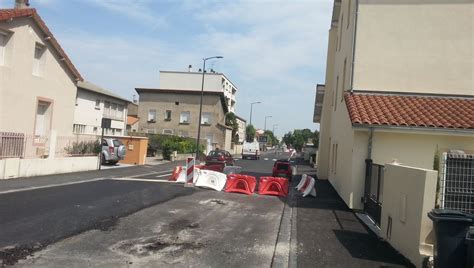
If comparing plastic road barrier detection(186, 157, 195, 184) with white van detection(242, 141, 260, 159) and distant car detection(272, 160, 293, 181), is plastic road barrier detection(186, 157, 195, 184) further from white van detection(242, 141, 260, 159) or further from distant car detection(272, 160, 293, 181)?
white van detection(242, 141, 260, 159)

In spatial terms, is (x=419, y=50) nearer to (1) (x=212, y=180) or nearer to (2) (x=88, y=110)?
(1) (x=212, y=180)

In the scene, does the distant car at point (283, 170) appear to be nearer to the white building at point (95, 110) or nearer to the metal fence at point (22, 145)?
the metal fence at point (22, 145)

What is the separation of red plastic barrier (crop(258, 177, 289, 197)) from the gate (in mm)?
5051

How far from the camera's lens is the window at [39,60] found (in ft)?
87.1

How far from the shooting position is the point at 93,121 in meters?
44.9

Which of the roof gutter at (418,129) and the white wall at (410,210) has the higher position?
the roof gutter at (418,129)

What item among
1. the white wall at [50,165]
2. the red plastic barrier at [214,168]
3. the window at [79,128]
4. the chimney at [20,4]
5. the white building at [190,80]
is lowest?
the white wall at [50,165]

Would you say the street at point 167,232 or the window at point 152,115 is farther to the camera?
the window at point 152,115

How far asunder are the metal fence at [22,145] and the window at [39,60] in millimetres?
6409

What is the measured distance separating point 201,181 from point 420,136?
28.1ft

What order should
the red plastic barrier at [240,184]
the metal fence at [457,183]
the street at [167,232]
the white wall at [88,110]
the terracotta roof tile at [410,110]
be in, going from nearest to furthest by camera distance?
the street at [167,232] < the metal fence at [457,183] < the terracotta roof tile at [410,110] < the red plastic barrier at [240,184] < the white wall at [88,110]

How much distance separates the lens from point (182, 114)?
73.1 m

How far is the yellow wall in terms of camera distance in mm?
16797

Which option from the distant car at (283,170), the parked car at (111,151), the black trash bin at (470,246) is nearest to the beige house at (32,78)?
the parked car at (111,151)
